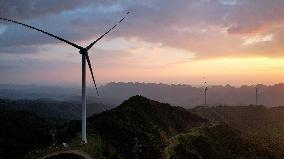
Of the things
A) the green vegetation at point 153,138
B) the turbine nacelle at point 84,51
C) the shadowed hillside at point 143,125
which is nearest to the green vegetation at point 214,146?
the green vegetation at point 153,138

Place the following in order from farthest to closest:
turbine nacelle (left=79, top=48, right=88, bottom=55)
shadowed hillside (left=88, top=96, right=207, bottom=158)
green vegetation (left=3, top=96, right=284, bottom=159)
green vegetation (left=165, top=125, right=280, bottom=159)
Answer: green vegetation (left=165, top=125, right=280, bottom=159) → shadowed hillside (left=88, top=96, right=207, bottom=158) → green vegetation (left=3, top=96, right=284, bottom=159) → turbine nacelle (left=79, top=48, right=88, bottom=55)

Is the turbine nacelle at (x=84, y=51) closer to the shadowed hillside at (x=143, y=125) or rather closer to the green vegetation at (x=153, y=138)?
the green vegetation at (x=153, y=138)

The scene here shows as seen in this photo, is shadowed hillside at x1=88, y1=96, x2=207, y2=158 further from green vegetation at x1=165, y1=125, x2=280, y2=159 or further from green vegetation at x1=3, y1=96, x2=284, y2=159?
green vegetation at x1=165, y1=125, x2=280, y2=159

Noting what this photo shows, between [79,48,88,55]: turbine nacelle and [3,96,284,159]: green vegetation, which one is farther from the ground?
[79,48,88,55]: turbine nacelle

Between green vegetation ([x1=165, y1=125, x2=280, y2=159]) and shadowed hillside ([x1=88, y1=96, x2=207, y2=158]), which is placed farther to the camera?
green vegetation ([x1=165, y1=125, x2=280, y2=159])

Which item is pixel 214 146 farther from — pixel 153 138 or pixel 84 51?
pixel 84 51

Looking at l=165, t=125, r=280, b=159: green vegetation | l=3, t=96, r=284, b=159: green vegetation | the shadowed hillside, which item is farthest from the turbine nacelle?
l=165, t=125, r=280, b=159: green vegetation

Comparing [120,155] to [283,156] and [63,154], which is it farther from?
[283,156]

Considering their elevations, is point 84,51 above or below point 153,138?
above

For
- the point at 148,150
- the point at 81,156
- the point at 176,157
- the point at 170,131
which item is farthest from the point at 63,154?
the point at 170,131

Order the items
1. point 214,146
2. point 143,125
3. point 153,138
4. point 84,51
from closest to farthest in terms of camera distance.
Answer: point 84,51 < point 153,138 < point 143,125 < point 214,146

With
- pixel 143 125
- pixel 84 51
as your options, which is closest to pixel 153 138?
pixel 143 125
